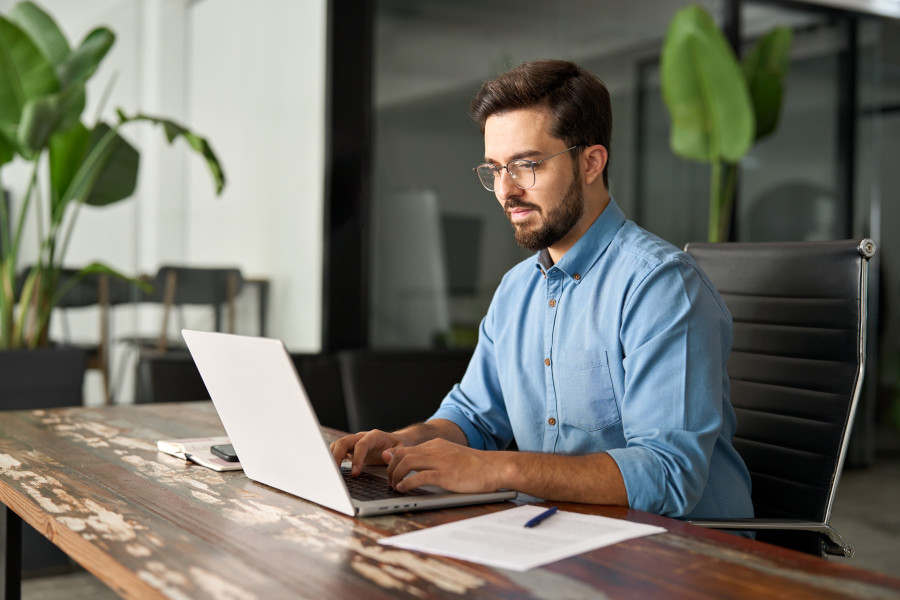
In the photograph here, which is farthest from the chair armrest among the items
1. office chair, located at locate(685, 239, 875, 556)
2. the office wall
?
the office wall

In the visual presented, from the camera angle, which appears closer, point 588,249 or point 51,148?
point 588,249

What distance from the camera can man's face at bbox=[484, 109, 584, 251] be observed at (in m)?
1.51

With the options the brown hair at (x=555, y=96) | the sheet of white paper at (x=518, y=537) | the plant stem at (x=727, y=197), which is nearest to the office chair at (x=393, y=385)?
the brown hair at (x=555, y=96)

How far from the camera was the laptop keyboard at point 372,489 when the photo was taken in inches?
46.5

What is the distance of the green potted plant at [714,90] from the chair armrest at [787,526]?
9.21ft

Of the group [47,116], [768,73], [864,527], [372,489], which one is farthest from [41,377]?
[768,73]

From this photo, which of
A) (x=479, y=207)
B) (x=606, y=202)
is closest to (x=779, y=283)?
(x=606, y=202)

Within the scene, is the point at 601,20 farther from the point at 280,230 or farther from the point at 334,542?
the point at 334,542

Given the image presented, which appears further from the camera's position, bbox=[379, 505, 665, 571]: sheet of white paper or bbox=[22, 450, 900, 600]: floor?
bbox=[22, 450, 900, 600]: floor

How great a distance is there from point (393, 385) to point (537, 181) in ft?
3.94

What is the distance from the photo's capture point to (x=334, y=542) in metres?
1.00

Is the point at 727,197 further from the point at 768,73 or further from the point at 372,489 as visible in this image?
the point at 372,489

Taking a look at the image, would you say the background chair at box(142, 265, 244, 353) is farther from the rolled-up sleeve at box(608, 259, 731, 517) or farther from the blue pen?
the blue pen

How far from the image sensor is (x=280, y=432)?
1.13m
